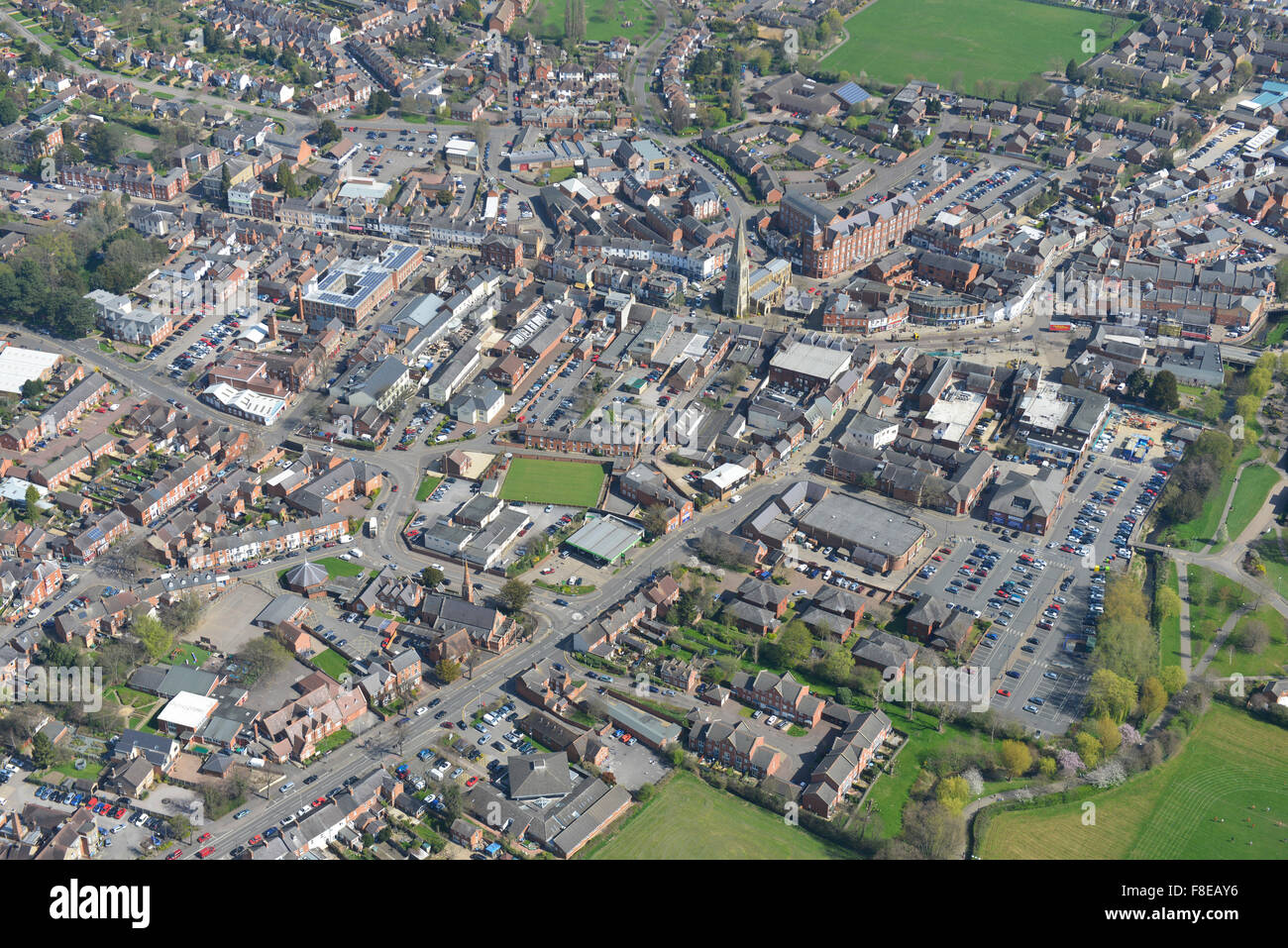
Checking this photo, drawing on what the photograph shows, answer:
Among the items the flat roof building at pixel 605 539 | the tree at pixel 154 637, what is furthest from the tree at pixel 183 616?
the flat roof building at pixel 605 539

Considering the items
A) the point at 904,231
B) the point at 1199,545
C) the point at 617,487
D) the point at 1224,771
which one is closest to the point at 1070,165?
the point at 904,231

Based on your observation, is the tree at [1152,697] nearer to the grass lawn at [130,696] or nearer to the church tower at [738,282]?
the church tower at [738,282]

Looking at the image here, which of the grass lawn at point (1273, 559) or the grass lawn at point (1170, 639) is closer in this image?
the grass lawn at point (1170, 639)

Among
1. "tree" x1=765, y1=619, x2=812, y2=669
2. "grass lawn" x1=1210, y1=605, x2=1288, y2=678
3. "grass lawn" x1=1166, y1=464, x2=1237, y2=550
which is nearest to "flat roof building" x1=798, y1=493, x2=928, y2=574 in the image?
"tree" x1=765, y1=619, x2=812, y2=669

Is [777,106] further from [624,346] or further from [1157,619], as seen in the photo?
[1157,619]

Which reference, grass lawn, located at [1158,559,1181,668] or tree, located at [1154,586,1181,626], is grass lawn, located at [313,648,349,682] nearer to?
grass lawn, located at [1158,559,1181,668]
